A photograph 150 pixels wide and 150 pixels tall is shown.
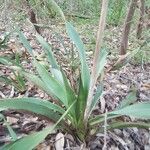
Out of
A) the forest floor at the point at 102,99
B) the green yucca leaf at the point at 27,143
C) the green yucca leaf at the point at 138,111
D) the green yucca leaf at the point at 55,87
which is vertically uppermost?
the green yucca leaf at the point at 55,87

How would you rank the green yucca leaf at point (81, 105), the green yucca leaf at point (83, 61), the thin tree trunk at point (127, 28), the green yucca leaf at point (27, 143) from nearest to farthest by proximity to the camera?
the green yucca leaf at point (27, 143) → the green yucca leaf at point (81, 105) → the green yucca leaf at point (83, 61) → the thin tree trunk at point (127, 28)

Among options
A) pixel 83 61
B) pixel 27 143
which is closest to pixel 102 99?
pixel 83 61

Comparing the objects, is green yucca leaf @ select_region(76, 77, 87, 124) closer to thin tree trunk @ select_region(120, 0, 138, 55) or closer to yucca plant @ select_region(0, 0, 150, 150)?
yucca plant @ select_region(0, 0, 150, 150)

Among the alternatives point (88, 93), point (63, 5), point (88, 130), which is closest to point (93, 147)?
point (88, 130)

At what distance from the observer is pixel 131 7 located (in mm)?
3732

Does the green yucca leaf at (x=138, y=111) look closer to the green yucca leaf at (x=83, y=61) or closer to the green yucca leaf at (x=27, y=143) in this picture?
the green yucca leaf at (x=83, y=61)

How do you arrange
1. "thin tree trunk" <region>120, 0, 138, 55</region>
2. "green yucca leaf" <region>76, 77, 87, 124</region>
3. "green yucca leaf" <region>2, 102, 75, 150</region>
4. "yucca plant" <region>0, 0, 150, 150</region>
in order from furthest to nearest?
"thin tree trunk" <region>120, 0, 138, 55</region> → "green yucca leaf" <region>76, 77, 87, 124</region> → "yucca plant" <region>0, 0, 150, 150</region> → "green yucca leaf" <region>2, 102, 75, 150</region>

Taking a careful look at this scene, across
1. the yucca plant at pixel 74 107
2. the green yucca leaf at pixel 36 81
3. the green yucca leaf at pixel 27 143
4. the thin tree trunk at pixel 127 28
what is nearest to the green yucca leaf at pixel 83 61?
the yucca plant at pixel 74 107

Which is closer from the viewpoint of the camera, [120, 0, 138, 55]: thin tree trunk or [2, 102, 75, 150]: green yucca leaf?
[2, 102, 75, 150]: green yucca leaf

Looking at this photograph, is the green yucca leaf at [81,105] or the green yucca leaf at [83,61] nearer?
the green yucca leaf at [81,105]

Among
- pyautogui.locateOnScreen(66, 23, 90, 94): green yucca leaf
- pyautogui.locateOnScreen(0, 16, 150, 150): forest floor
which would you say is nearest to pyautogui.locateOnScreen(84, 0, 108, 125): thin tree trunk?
pyautogui.locateOnScreen(66, 23, 90, 94): green yucca leaf

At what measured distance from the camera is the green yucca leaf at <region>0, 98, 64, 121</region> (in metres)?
1.80

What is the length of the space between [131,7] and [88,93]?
196cm

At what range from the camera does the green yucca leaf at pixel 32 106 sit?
5.91ft
